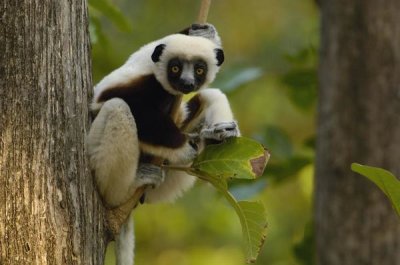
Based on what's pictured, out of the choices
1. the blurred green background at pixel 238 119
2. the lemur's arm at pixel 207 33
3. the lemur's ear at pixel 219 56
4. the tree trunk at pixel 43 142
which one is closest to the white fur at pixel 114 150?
the tree trunk at pixel 43 142

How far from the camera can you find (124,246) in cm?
415

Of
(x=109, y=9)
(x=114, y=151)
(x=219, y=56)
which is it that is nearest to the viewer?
(x=114, y=151)

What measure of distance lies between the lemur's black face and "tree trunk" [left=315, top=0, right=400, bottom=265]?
1.44 m

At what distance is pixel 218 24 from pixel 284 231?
298 cm

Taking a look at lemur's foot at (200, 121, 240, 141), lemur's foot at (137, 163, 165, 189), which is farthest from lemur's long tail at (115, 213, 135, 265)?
lemur's foot at (200, 121, 240, 141)

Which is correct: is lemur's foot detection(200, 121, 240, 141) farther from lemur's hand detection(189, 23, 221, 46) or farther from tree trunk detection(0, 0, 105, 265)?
tree trunk detection(0, 0, 105, 265)

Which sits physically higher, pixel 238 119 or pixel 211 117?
pixel 211 117

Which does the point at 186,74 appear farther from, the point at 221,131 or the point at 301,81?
the point at 301,81

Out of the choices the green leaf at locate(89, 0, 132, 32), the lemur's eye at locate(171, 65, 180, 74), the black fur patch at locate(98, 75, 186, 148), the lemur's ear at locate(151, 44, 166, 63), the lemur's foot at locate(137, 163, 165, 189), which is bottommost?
the lemur's foot at locate(137, 163, 165, 189)

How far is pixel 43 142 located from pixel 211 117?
4.17 feet

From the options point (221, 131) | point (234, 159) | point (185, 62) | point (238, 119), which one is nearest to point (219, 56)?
point (185, 62)

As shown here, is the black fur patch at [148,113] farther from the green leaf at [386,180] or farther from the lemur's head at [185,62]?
the green leaf at [386,180]

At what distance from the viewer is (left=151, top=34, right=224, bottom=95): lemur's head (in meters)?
4.40

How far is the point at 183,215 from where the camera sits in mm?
10586
